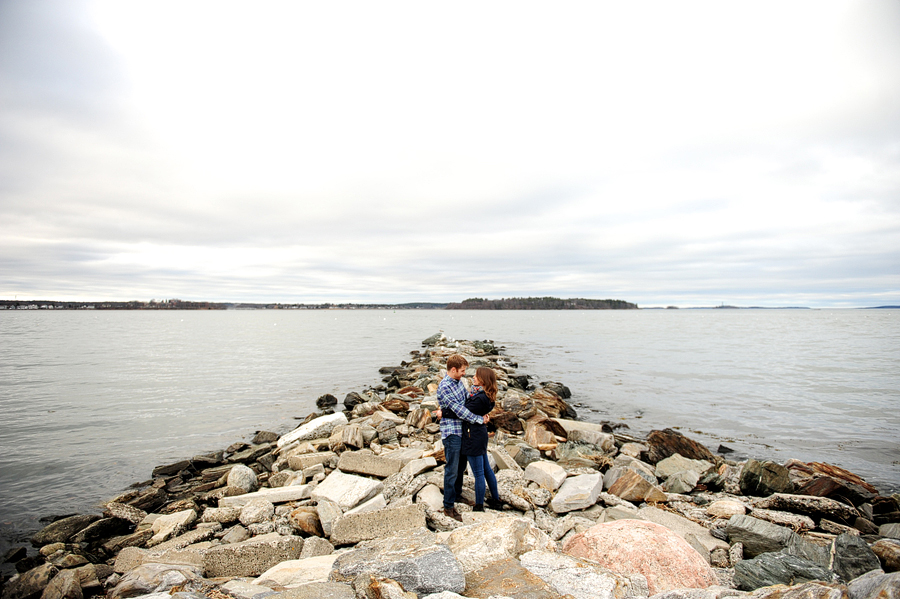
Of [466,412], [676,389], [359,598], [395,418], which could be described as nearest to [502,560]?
[359,598]

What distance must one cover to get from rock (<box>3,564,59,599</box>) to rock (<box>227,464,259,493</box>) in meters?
3.29

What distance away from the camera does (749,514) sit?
6.79 metres

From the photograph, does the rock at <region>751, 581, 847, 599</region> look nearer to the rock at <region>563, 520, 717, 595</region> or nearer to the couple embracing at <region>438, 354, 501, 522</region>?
the rock at <region>563, 520, 717, 595</region>

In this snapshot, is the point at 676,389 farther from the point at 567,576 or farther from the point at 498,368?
the point at 567,576

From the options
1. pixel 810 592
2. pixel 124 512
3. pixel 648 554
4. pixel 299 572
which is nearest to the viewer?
pixel 810 592

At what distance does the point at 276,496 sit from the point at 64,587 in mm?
2930

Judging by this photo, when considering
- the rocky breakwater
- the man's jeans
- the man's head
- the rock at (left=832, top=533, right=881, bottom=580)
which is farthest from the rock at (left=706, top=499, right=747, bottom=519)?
the man's head

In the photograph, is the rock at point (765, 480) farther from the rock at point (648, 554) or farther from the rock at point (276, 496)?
the rock at point (276, 496)

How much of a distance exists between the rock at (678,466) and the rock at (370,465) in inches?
228

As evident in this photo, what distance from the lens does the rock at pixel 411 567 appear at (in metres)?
3.78

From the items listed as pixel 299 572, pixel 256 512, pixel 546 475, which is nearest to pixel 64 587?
pixel 256 512

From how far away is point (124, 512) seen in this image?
26.2ft

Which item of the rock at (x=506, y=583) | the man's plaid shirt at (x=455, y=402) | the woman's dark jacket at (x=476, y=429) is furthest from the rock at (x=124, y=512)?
the rock at (x=506, y=583)

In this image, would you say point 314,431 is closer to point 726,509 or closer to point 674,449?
point 674,449
